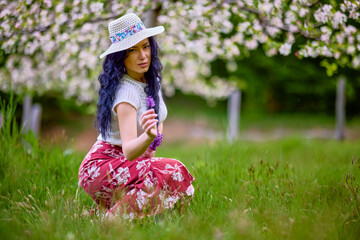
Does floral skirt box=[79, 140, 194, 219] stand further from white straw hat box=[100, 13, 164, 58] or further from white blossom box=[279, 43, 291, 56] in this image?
white blossom box=[279, 43, 291, 56]

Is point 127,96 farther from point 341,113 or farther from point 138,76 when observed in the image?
point 341,113

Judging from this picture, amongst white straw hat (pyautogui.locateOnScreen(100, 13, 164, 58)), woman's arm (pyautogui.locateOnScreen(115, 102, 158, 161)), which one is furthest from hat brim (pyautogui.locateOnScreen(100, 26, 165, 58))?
woman's arm (pyautogui.locateOnScreen(115, 102, 158, 161))

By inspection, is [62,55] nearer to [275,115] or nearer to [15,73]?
[15,73]

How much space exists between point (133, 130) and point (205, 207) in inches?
29.3

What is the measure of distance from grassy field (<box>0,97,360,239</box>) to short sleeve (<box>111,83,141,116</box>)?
0.72 meters

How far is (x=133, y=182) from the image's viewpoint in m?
2.45

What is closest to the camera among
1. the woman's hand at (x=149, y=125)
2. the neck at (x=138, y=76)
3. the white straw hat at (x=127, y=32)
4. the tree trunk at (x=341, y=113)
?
the woman's hand at (x=149, y=125)

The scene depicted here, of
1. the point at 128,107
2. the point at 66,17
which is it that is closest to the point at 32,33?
the point at 66,17

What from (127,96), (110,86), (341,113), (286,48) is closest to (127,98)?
(127,96)

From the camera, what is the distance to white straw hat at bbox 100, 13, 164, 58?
2.46 meters

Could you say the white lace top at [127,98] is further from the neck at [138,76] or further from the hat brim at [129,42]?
the hat brim at [129,42]

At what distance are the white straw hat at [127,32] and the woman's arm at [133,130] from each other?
0.45 metres

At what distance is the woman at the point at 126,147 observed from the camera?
235 centimetres

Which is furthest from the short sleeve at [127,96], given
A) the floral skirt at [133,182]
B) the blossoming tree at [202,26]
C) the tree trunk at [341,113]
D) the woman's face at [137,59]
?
the tree trunk at [341,113]
